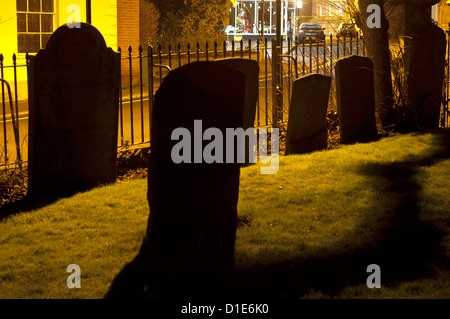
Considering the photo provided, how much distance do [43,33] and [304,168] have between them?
49.5ft

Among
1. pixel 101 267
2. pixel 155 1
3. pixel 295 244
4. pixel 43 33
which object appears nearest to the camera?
pixel 101 267

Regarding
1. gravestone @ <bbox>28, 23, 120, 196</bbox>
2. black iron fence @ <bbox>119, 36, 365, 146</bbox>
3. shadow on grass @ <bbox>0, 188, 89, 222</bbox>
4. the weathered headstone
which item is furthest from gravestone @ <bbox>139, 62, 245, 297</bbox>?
the weathered headstone

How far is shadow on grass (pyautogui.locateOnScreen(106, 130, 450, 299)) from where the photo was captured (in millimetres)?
4969

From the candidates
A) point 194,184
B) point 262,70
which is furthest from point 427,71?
point 262,70

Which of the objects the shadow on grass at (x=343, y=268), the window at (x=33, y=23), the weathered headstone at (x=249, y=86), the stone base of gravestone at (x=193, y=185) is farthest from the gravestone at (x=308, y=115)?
the window at (x=33, y=23)

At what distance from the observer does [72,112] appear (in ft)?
26.0

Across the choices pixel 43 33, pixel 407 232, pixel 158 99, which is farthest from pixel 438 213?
pixel 43 33

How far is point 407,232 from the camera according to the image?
614cm

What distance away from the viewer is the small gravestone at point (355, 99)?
407 inches

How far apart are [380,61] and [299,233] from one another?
21.1 feet

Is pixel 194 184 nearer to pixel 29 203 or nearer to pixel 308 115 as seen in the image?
pixel 29 203

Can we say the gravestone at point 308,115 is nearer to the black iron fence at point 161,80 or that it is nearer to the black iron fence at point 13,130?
the black iron fence at point 161,80

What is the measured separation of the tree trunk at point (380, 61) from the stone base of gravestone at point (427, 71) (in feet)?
1.42
